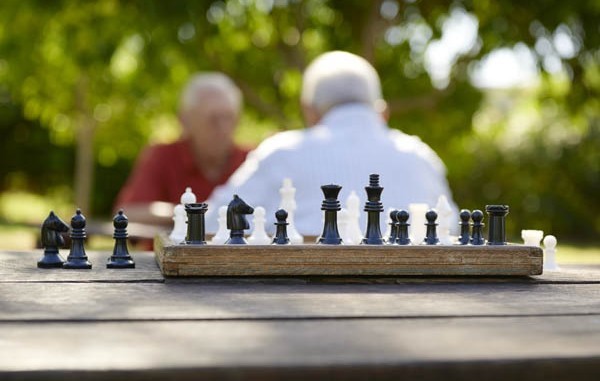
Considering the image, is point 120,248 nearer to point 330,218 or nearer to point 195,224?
point 195,224

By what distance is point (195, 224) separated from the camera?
2531 mm

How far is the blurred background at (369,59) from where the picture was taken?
8.63 metres

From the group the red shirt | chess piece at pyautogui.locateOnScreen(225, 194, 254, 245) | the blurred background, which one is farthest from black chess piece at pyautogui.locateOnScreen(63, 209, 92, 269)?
the blurred background

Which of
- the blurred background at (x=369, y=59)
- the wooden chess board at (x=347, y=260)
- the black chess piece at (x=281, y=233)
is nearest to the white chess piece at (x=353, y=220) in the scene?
the black chess piece at (x=281, y=233)

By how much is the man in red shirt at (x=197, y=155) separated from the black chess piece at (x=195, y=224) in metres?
2.69

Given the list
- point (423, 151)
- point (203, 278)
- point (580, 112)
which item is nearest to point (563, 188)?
point (580, 112)

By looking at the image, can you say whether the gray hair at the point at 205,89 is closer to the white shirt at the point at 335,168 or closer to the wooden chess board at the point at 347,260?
the white shirt at the point at 335,168

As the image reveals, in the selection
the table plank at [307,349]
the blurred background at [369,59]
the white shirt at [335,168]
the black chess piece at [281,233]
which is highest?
the blurred background at [369,59]

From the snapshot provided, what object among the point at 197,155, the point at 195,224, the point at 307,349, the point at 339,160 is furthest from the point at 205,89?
the point at 307,349

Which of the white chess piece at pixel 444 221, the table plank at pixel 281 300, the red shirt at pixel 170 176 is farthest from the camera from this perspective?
the red shirt at pixel 170 176

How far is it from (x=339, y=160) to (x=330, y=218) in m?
1.11

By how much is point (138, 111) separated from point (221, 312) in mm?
13841

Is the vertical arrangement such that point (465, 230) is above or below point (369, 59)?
below

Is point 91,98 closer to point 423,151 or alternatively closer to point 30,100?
point 30,100
